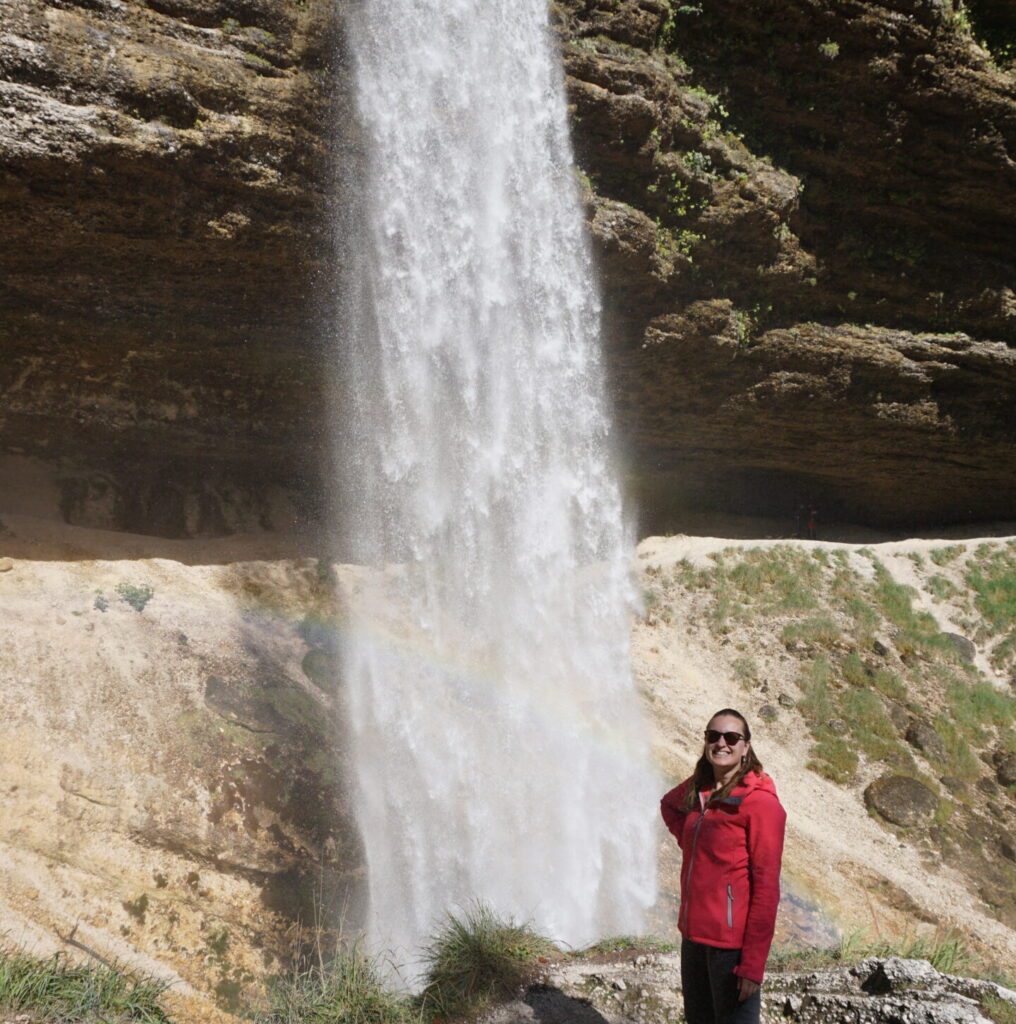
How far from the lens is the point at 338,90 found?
33.9 feet

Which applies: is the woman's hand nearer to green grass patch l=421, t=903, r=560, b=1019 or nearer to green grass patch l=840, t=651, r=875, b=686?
green grass patch l=421, t=903, r=560, b=1019

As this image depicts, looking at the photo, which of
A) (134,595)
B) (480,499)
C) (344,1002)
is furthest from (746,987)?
(134,595)

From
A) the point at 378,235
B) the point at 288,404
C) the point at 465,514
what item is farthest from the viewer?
the point at 288,404

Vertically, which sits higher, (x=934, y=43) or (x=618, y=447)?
(x=934, y=43)

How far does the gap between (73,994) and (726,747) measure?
363cm

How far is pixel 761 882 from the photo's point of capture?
3.38 meters

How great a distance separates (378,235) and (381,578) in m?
5.99

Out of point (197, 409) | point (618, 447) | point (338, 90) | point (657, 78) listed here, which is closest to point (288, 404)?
point (197, 409)

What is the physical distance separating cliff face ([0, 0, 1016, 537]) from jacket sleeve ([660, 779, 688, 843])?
30.5ft

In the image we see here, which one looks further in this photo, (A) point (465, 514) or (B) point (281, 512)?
(B) point (281, 512)

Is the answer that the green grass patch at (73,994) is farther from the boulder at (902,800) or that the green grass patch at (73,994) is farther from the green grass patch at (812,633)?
the green grass patch at (812,633)

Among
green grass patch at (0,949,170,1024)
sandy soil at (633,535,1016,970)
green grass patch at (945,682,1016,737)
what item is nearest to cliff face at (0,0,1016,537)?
sandy soil at (633,535,1016,970)

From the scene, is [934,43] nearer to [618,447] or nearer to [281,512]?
[618,447]

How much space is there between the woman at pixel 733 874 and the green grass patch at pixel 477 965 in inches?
75.6
